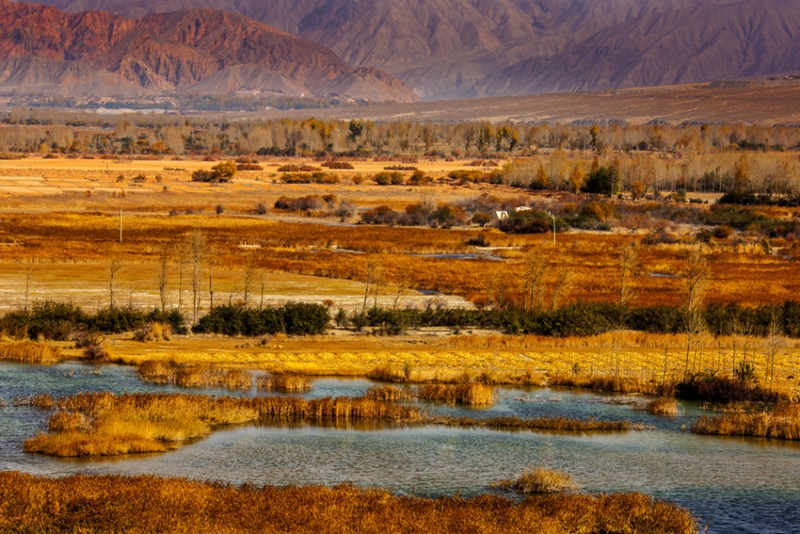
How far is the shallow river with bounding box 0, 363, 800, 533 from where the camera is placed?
2597cm

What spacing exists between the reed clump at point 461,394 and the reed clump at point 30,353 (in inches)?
578

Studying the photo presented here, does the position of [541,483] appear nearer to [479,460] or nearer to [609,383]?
[479,460]

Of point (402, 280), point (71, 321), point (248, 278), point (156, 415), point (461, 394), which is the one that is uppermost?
point (248, 278)

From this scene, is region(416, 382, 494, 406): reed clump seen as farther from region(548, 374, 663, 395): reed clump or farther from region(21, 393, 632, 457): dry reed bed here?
region(548, 374, 663, 395): reed clump

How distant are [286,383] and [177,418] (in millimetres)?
6579

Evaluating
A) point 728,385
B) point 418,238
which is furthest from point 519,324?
point 418,238

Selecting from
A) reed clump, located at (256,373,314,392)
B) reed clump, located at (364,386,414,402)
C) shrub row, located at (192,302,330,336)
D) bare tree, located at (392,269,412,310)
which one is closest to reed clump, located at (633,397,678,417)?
reed clump, located at (364,386,414,402)

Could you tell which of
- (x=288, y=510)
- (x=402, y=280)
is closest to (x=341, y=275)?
(x=402, y=280)

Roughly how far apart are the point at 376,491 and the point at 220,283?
37.1 m

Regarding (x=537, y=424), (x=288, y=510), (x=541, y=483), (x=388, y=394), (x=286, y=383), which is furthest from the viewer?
(x=286, y=383)

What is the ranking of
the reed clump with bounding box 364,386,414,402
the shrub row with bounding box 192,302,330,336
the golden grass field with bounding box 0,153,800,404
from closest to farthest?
1. the reed clump with bounding box 364,386,414,402
2. the golden grass field with bounding box 0,153,800,404
3. the shrub row with bounding box 192,302,330,336

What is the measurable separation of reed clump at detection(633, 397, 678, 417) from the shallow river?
546 millimetres

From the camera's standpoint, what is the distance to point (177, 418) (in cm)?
3055

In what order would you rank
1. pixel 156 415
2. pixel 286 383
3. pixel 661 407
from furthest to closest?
pixel 286 383
pixel 661 407
pixel 156 415
